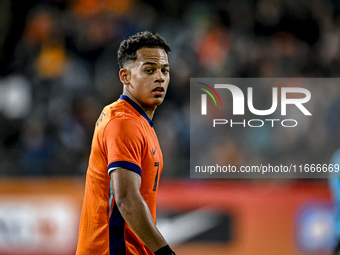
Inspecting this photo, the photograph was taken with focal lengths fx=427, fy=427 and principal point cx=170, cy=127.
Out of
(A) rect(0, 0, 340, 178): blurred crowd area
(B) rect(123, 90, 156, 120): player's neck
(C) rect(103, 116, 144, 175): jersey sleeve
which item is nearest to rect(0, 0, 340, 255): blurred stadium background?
(A) rect(0, 0, 340, 178): blurred crowd area

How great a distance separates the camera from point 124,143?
7.43ft

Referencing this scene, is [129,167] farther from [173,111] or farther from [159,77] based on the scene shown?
[173,111]

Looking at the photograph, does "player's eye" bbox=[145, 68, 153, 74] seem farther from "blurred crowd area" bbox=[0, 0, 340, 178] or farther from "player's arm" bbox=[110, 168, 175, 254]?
"blurred crowd area" bbox=[0, 0, 340, 178]

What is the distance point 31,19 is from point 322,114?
5.44 meters

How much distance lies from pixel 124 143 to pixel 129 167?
0.14 metres

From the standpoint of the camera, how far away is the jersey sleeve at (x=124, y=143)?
2.22 m

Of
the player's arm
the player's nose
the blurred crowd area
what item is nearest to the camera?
the player's arm

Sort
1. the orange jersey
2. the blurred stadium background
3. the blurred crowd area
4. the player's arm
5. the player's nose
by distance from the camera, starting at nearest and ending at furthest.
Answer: the player's arm → the orange jersey → the player's nose → the blurred stadium background → the blurred crowd area

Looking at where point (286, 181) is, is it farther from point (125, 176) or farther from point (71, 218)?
point (125, 176)

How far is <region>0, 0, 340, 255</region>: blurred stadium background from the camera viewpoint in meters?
5.30

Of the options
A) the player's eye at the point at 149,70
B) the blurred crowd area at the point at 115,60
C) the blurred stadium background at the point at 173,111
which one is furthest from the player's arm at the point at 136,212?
the blurred crowd area at the point at 115,60

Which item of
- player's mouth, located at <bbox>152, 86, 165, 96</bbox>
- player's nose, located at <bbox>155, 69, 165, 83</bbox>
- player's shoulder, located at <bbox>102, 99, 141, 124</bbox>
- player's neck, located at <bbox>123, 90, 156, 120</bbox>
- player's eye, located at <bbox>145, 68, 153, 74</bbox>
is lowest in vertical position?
player's shoulder, located at <bbox>102, 99, 141, 124</bbox>

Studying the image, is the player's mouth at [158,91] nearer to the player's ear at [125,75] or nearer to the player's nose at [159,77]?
the player's nose at [159,77]

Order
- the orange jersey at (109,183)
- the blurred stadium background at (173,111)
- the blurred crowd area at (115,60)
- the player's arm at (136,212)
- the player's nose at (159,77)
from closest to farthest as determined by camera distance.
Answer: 1. the player's arm at (136,212)
2. the orange jersey at (109,183)
3. the player's nose at (159,77)
4. the blurred stadium background at (173,111)
5. the blurred crowd area at (115,60)
